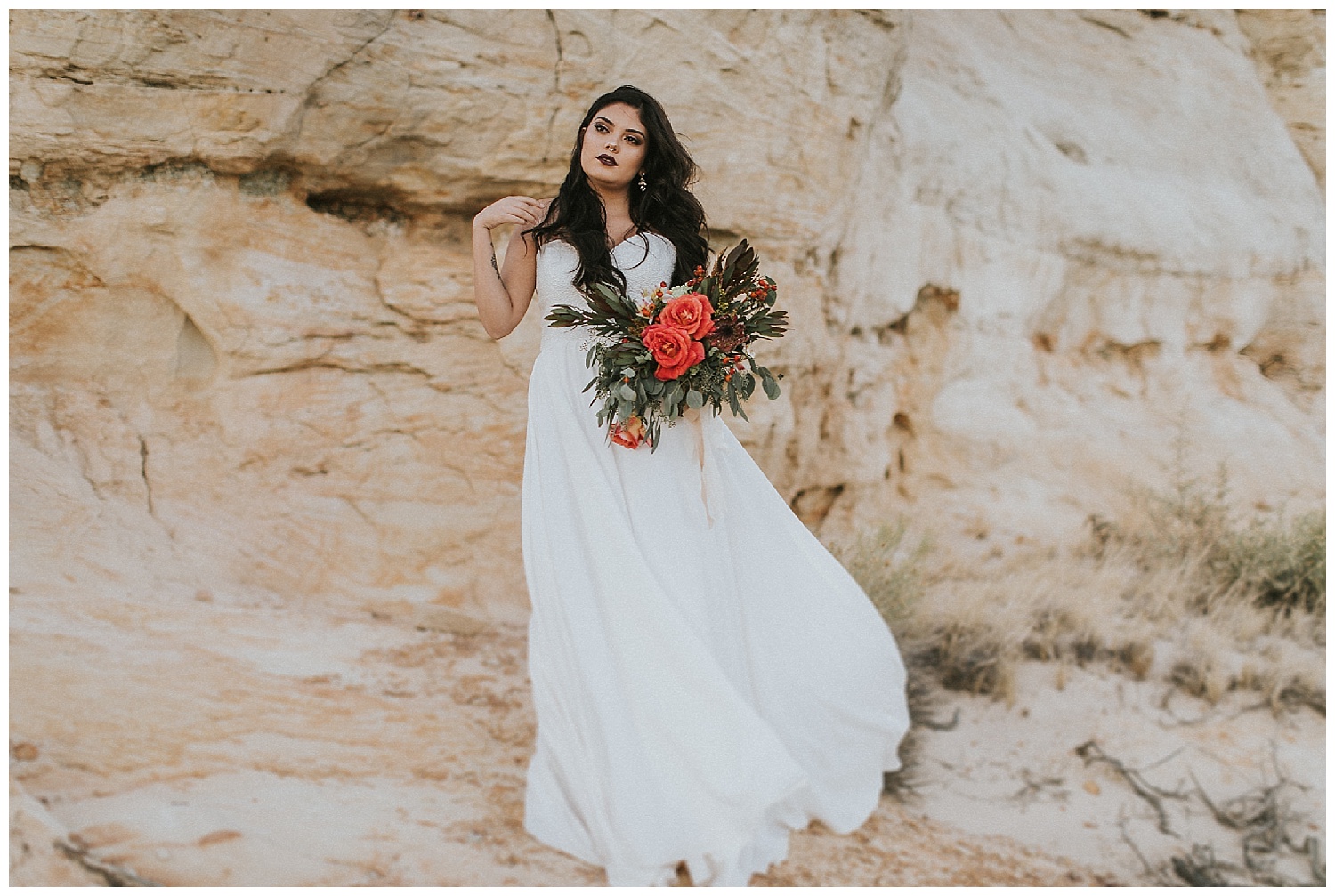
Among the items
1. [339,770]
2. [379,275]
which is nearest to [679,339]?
[339,770]

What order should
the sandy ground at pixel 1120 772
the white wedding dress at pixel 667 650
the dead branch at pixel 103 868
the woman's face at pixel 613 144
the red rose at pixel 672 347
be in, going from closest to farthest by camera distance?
the dead branch at pixel 103 868, the red rose at pixel 672 347, the white wedding dress at pixel 667 650, the woman's face at pixel 613 144, the sandy ground at pixel 1120 772

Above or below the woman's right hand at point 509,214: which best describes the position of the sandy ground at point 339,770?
below

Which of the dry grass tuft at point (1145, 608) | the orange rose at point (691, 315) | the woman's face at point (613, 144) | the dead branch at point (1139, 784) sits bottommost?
the dead branch at point (1139, 784)

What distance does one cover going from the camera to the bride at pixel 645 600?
2631 millimetres

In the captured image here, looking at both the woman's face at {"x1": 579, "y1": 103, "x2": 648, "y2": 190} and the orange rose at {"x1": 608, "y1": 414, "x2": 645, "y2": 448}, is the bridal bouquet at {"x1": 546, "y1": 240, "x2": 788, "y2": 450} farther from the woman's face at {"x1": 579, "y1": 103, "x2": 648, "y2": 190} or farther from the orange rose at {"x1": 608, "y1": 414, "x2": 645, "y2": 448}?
the woman's face at {"x1": 579, "y1": 103, "x2": 648, "y2": 190}

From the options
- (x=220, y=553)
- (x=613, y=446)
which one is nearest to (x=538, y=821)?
(x=613, y=446)

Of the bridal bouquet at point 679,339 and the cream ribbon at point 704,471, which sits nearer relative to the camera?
the bridal bouquet at point 679,339

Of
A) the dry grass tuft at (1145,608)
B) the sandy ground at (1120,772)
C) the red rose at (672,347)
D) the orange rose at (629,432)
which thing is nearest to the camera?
the red rose at (672,347)

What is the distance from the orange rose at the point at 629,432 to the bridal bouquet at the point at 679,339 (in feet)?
0.08

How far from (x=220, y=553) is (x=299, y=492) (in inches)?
17.3

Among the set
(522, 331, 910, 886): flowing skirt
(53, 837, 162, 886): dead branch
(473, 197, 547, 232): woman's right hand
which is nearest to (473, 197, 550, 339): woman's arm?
(473, 197, 547, 232): woman's right hand

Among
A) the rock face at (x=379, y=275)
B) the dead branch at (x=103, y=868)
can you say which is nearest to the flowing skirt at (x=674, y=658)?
the dead branch at (x=103, y=868)

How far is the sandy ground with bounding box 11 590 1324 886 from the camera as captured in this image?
2502 millimetres

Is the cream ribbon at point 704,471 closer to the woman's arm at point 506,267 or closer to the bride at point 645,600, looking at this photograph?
the bride at point 645,600
